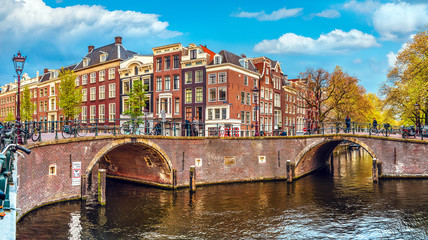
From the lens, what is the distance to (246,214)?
51.6 feet

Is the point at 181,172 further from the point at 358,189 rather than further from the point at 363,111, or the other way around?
the point at 363,111

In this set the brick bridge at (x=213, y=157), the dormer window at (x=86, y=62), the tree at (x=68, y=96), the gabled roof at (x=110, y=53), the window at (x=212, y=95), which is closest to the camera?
the brick bridge at (x=213, y=157)

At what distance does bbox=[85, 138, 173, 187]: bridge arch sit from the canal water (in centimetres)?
117

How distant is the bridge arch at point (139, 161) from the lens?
2052 centimetres

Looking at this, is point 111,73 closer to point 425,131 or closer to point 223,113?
point 223,113

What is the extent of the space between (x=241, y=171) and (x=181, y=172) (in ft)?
16.6

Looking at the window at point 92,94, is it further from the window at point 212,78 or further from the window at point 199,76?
the window at point 212,78

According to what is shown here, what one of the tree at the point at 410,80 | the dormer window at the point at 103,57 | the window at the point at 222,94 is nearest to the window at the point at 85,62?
the dormer window at the point at 103,57

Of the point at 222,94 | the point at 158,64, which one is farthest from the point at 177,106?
the point at 222,94

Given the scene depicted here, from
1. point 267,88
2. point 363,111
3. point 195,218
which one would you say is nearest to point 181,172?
point 195,218

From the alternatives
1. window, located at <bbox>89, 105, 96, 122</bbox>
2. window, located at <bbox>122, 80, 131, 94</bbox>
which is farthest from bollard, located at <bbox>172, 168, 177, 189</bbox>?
window, located at <bbox>89, 105, 96, 122</bbox>

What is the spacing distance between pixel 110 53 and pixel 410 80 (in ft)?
125

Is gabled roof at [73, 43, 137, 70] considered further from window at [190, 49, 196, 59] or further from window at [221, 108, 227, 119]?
window at [221, 108, 227, 119]

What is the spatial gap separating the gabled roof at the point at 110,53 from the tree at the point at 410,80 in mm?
34090
